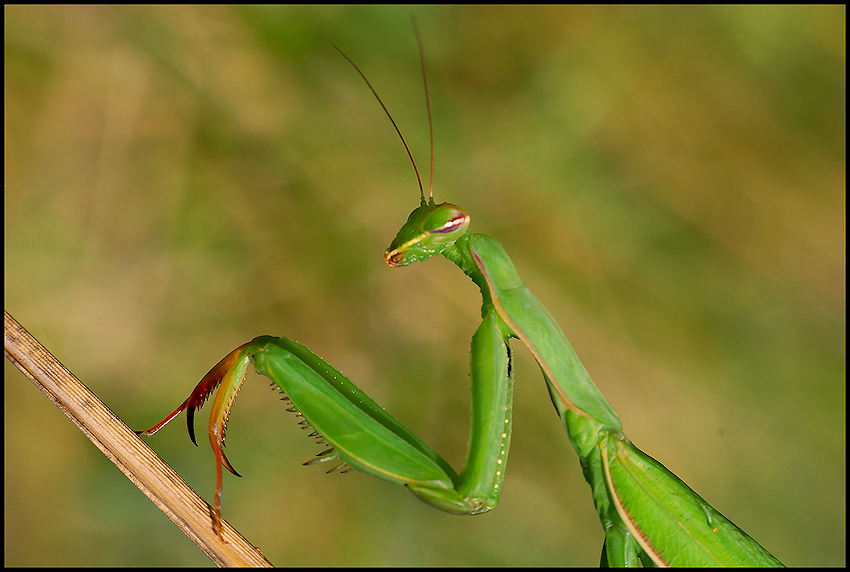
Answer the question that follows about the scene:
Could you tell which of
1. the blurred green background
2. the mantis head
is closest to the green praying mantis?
the mantis head

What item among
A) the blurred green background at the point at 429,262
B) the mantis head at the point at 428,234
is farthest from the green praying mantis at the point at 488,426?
Result: the blurred green background at the point at 429,262

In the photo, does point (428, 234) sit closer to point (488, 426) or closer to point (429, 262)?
point (488, 426)

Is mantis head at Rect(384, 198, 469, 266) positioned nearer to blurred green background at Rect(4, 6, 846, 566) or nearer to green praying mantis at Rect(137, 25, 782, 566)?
green praying mantis at Rect(137, 25, 782, 566)

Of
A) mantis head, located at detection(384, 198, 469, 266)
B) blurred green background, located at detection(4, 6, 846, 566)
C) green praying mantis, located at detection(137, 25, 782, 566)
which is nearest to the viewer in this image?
green praying mantis, located at detection(137, 25, 782, 566)

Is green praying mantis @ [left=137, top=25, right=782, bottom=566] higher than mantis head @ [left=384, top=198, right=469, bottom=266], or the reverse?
mantis head @ [left=384, top=198, right=469, bottom=266]

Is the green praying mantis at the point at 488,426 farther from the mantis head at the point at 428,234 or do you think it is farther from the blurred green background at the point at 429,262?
the blurred green background at the point at 429,262

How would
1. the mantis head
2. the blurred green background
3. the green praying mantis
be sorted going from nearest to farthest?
the green praying mantis → the mantis head → the blurred green background
